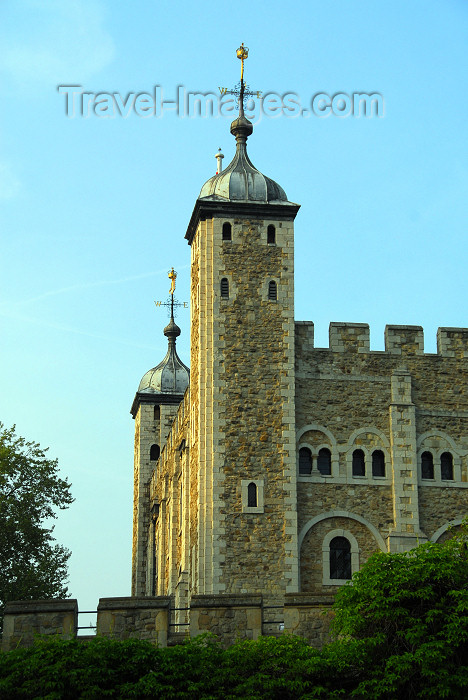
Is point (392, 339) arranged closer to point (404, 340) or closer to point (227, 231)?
point (404, 340)

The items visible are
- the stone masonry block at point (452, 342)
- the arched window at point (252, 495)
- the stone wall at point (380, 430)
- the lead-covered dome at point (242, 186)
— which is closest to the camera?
the arched window at point (252, 495)

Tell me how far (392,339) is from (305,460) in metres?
4.27

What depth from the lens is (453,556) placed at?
2617 centimetres

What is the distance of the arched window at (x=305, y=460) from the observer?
37719 millimetres

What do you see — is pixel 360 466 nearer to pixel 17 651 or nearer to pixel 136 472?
pixel 17 651

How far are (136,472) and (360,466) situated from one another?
2237 centimetres

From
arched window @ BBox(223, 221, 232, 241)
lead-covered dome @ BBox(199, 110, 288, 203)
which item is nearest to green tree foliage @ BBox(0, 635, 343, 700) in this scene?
arched window @ BBox(223, 221, 232, 241)

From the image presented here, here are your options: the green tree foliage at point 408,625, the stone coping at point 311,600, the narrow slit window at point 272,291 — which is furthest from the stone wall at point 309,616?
the narrow slit window at point 272,291

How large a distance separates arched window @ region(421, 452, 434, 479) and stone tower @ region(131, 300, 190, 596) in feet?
65.2

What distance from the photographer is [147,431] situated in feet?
194

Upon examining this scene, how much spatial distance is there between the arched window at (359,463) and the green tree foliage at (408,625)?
11.8 m

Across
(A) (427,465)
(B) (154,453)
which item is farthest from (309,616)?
(B) (154,453)

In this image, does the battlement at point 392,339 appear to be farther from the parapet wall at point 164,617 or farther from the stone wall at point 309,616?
the parapet wall at point 164,617

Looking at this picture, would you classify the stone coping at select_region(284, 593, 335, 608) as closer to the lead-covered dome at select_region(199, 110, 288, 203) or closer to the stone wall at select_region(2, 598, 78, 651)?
the stone wall at select_region(2, 598, 78, 651)
